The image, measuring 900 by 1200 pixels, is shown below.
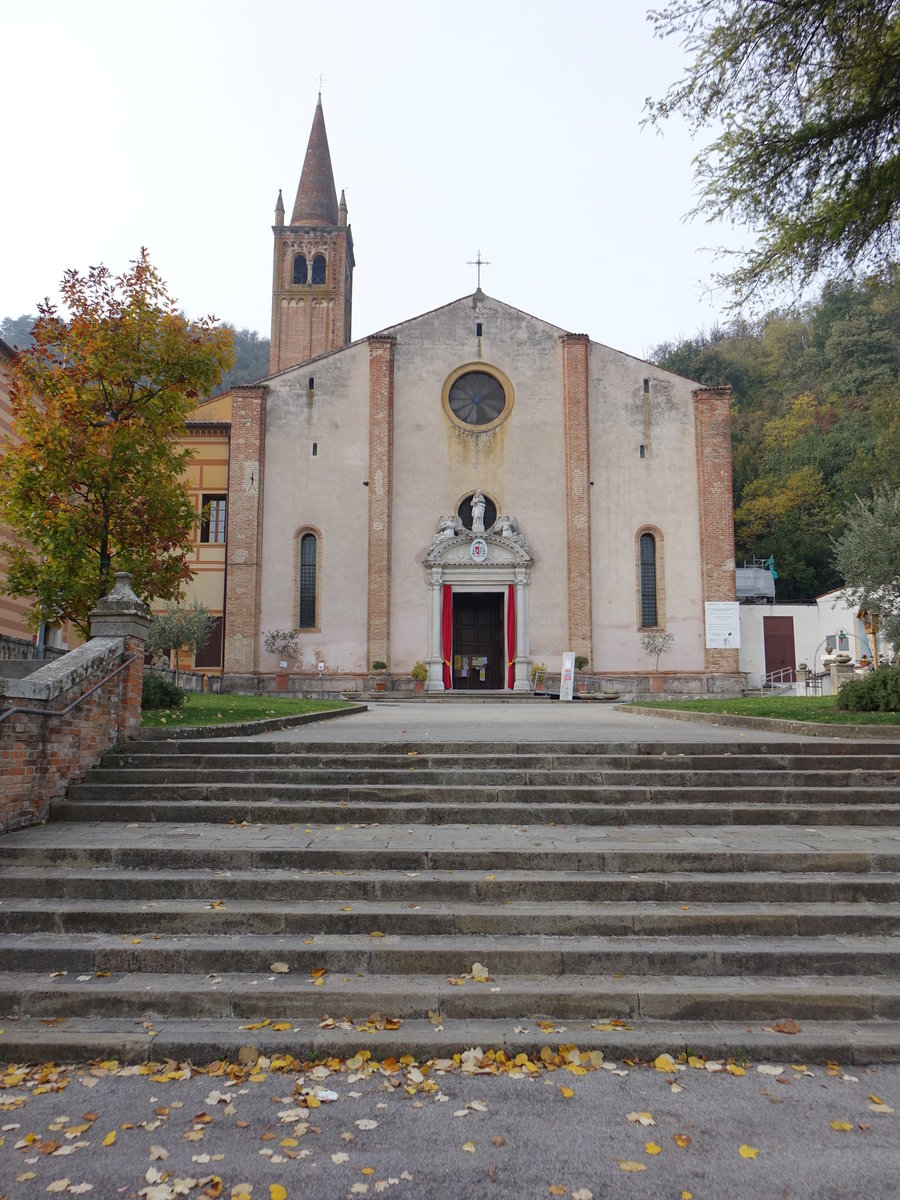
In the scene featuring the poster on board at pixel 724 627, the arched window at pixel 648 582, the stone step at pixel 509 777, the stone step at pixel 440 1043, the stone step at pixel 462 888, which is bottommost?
the stone step at pixel 440 1043

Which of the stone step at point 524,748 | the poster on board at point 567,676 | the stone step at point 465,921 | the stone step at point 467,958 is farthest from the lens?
the poster on board at point 567,676

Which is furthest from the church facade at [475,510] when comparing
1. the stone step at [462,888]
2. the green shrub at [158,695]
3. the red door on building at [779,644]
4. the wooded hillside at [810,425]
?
the stone step at [462,888]

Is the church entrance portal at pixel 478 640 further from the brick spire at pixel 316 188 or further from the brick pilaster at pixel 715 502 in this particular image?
the brick spire at pixel 316 188

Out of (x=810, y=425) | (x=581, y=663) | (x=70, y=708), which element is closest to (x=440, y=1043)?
(x=70, y=708)

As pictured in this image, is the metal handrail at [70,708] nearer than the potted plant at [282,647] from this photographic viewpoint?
Yes

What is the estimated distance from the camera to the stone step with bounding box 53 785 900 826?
717cm

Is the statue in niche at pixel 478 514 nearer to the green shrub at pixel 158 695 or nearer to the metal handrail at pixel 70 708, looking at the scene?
the green shrub at pixel 158 695

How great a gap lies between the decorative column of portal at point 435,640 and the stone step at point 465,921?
2142 centimetres

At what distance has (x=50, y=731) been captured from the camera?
7.35 meters

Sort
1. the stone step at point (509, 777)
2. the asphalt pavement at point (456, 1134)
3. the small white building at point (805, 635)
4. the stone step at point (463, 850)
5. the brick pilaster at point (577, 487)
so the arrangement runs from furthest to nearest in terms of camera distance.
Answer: the small white building at point (805, 635) < the brick pilaster at point (577, 487) < the stone step at point (509, 777) < the stone step at point (463, 850) < the asphalt pavement at point (456, 1134)

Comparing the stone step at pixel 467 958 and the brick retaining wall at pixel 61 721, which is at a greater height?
the brick retaining wall at pixel 61 721

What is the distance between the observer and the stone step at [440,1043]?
418cm

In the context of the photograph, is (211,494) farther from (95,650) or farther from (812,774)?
(812,774)

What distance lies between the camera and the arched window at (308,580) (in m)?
27.9
